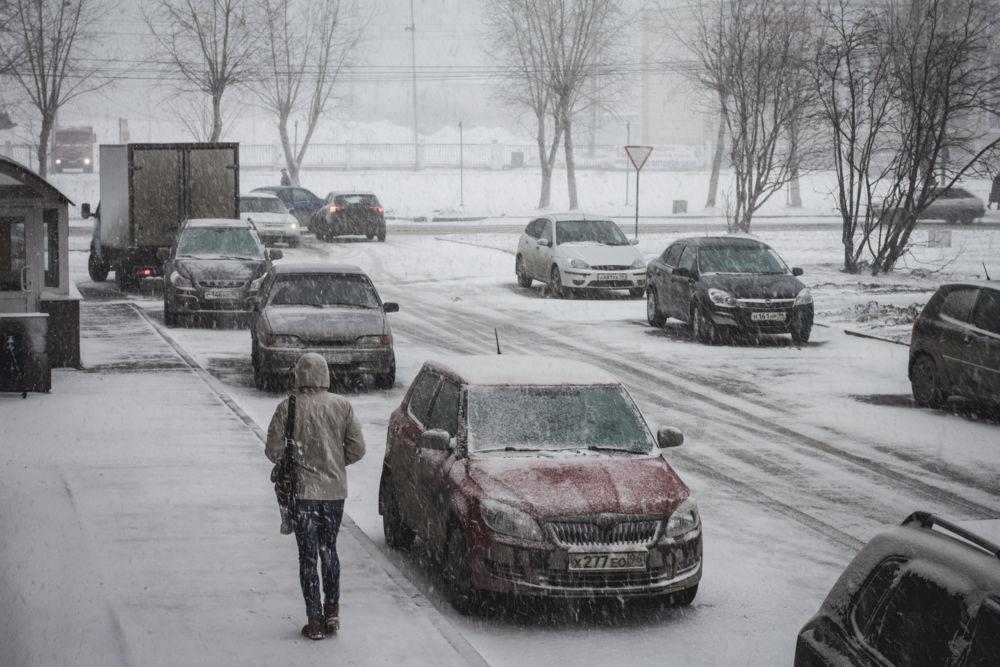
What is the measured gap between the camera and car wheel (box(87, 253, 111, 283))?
28.2 meters

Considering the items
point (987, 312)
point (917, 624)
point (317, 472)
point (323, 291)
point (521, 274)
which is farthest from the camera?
point (521, 274)

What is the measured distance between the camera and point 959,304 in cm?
1338

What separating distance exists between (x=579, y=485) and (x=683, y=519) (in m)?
0.63

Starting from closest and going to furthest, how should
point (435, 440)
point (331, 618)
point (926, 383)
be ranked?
point (331, 618), point (435, 440), point (926, 383)

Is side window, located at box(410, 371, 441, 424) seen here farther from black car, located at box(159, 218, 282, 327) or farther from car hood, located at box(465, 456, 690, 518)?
black car, located at box(159, 218, 282, 327)

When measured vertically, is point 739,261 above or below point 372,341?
above

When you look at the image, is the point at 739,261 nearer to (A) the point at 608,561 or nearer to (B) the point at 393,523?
(B) the point at 393,523

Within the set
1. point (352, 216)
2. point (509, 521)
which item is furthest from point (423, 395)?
point (352, 216)

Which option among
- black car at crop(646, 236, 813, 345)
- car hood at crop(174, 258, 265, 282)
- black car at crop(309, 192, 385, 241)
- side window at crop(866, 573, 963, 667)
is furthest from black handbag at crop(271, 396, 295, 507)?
black car at crop(309, 192, 385, 241)

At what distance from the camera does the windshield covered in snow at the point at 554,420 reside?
7516 millimetres

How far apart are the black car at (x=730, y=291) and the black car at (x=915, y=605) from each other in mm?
14362

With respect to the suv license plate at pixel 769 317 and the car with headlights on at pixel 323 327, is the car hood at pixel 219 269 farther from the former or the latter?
the suv license plate at pixel 769 317

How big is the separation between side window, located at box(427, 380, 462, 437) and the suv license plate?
10817 mm

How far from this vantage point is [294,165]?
186ft
